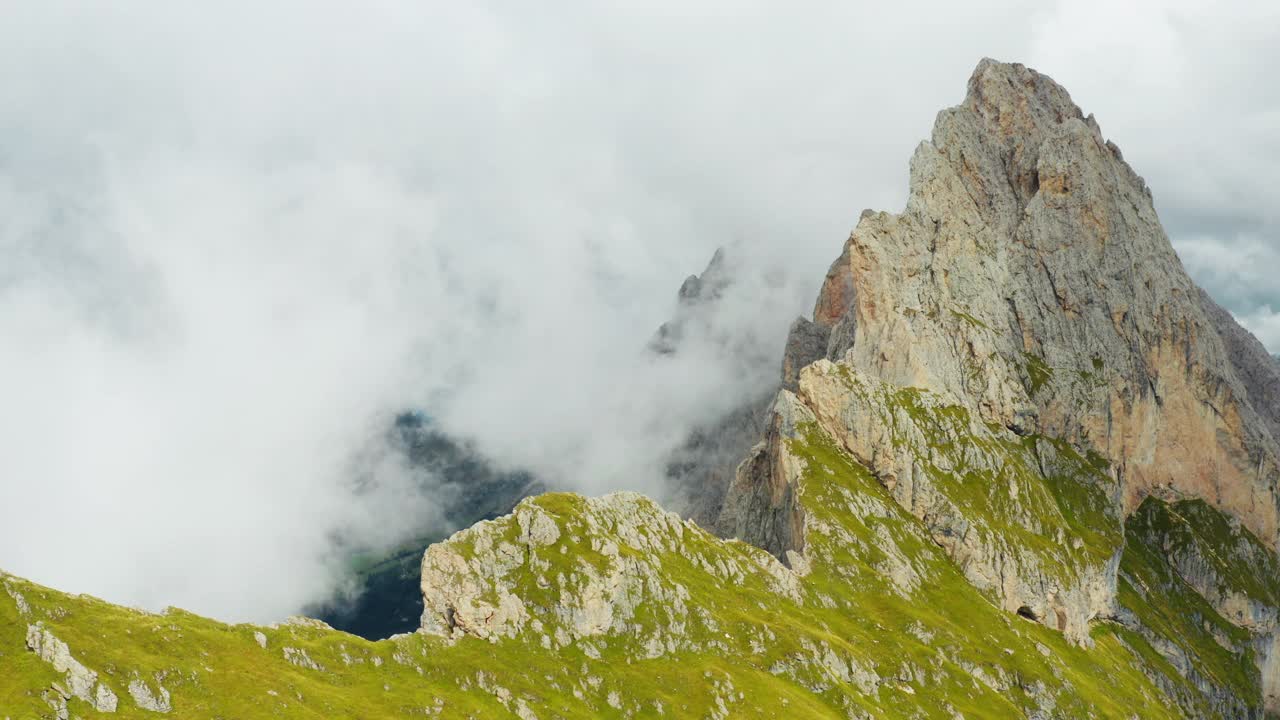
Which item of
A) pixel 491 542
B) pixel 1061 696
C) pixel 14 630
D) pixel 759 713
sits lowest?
pixel 1061 696

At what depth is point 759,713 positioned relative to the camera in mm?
129625

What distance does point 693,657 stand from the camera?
138 metres

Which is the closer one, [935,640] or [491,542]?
[491,542]

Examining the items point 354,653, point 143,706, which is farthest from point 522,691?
point 143,706

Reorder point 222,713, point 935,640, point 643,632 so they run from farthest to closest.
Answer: point 935,640
point 643,632
point 222,713

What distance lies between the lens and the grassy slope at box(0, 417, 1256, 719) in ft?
315

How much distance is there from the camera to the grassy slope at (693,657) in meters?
96.1

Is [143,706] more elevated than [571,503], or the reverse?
[571,503]

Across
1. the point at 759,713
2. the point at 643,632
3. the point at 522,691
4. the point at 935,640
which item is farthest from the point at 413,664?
the point at 935,640

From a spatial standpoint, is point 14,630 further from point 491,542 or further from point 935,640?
point 935,640

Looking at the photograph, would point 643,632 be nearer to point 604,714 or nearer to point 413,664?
point 604,714

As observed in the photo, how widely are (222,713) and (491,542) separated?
53.1m

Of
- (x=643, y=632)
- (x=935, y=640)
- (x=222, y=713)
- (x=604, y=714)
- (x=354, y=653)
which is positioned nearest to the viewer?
(x=222, y=713)

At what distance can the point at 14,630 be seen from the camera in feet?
297
